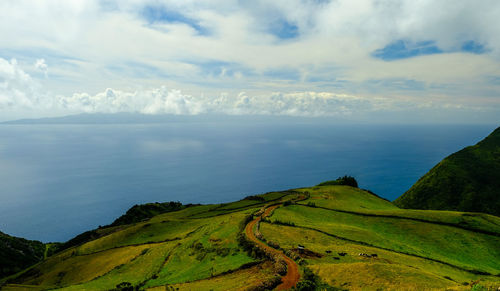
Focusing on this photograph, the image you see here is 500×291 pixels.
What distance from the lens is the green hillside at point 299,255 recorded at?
28.8 meters

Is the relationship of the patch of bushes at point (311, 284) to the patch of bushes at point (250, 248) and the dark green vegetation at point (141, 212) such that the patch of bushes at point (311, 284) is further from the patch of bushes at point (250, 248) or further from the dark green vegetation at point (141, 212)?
the dark green vegetation at point (141, 212)

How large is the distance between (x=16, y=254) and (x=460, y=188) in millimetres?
251524

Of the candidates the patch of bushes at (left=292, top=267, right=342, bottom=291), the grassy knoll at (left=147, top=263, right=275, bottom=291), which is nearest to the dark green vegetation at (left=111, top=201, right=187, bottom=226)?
the grassy knoll at (left=147, top=263, right=275, bottom=291)

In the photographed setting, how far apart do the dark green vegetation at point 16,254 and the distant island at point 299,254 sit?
7161 mm

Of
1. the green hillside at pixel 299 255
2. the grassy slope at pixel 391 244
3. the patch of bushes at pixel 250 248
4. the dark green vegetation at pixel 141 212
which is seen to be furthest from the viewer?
the dark green vegetation at pixel 141 212

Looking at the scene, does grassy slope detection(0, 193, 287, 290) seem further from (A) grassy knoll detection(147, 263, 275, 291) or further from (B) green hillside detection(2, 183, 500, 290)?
(A) grassy knoll detection(147, 263, 275, 291)

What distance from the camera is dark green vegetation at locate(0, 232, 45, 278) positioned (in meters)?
104

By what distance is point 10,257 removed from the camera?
363ft

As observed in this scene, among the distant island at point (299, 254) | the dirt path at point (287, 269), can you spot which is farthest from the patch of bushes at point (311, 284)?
the dirt path at point (287, 269)

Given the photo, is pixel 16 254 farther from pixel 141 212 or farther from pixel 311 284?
pixel 311 284

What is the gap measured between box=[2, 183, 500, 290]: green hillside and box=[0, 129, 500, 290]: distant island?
179 mm

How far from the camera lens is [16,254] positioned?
11306cm

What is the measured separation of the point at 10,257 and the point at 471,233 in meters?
174

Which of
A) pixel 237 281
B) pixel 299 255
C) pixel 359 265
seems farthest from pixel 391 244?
pixel 237 281
